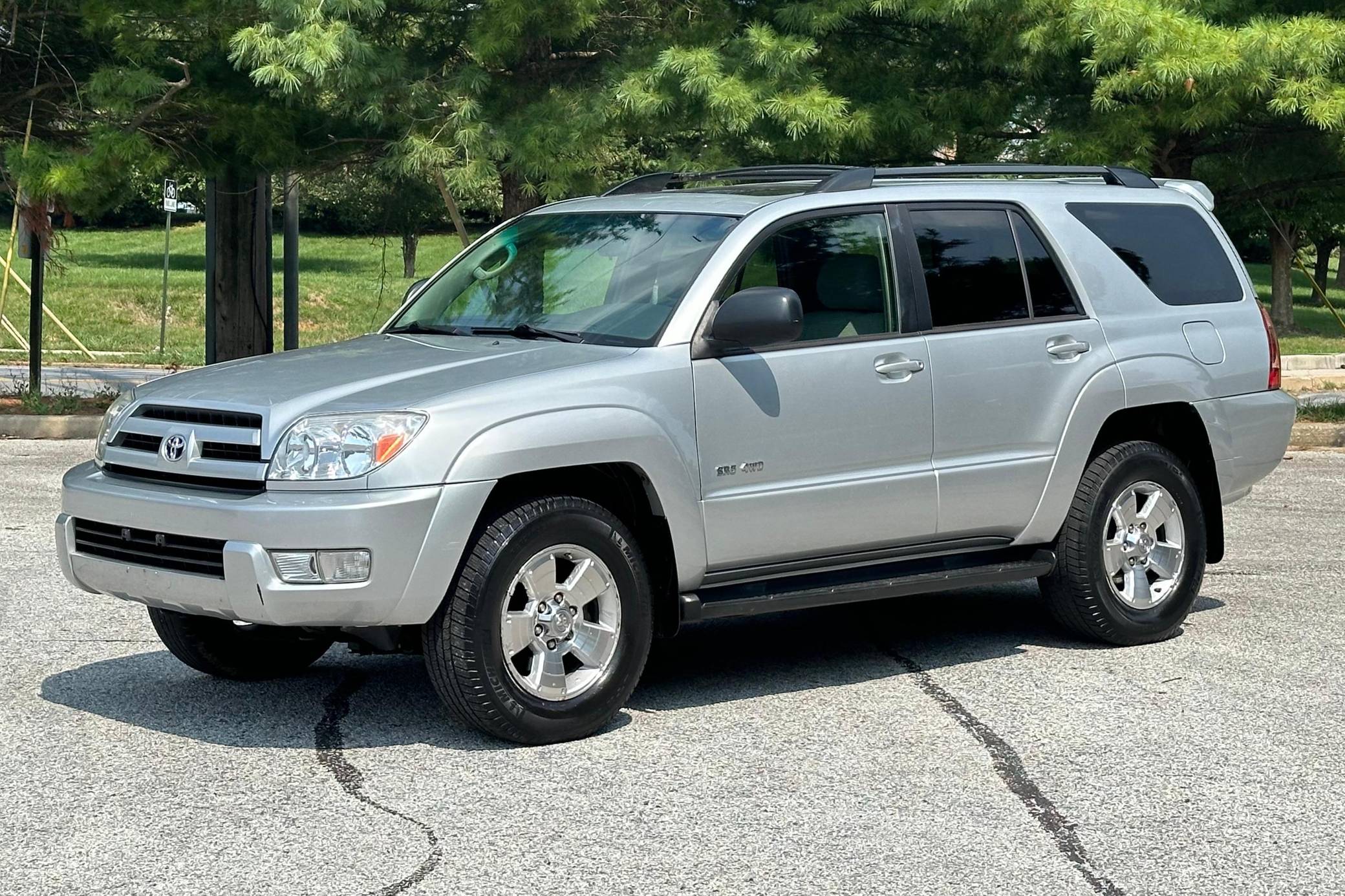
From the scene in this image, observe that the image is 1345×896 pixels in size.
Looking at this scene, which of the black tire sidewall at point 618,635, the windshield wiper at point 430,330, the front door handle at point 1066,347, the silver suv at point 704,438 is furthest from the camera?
the front door handle at point 1066,347

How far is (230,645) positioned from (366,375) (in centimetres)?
139

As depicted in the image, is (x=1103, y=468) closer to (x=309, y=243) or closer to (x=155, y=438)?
(x=155, y=438)

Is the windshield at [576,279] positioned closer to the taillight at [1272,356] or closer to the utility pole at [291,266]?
the taillight at [1272,356]

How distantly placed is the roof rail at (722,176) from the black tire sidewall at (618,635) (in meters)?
2.09

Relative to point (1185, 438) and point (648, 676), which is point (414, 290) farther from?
point (1185, 438)

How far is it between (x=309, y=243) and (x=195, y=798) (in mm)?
50846

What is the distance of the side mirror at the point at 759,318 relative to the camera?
6.18 m

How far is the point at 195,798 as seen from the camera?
5293mm

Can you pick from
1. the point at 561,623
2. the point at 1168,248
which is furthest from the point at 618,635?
the point at 1168,248

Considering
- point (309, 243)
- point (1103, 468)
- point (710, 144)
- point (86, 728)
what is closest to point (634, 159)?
point (710, 144)

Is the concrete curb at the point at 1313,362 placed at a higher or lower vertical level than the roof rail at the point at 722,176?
lower

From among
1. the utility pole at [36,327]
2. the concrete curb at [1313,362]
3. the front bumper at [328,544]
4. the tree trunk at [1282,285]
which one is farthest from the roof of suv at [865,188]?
the tree trunk at [1282,285]

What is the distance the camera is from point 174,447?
19.3 ft

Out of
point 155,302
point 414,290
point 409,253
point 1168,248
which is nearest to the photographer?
point 414,290
